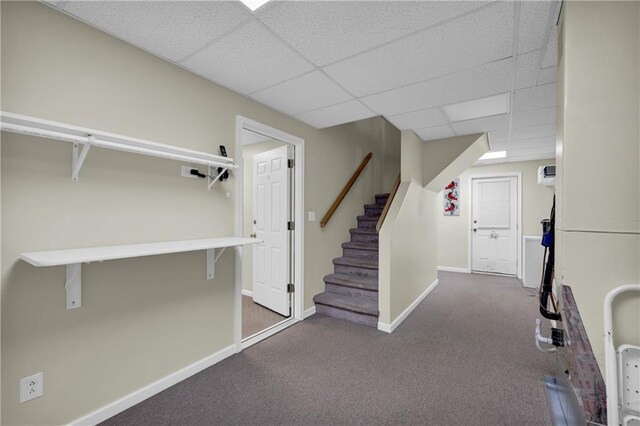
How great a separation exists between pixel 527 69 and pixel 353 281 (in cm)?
265

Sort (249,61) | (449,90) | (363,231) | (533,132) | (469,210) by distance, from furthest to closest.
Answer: (469,210) < (363,231) < (533,132) < (449,90) < (249,61)

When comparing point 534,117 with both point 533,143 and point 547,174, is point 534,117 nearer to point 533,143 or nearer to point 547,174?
point 533,143

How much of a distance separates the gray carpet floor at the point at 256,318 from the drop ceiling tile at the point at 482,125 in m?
3.15

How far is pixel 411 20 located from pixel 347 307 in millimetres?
2741

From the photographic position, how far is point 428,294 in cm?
434

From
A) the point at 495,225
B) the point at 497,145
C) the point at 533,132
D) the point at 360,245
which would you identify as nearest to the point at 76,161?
the point at 360,245

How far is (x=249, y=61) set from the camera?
1972 mm

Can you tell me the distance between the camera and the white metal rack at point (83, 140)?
1.25 m

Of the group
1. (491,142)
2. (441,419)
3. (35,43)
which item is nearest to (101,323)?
(35,43)

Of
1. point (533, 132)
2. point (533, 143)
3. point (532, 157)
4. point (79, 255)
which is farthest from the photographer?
point (532, 157)

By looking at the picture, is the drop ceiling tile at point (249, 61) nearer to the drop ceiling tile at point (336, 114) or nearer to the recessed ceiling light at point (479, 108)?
the drop ceiling tile at point (336, 114)

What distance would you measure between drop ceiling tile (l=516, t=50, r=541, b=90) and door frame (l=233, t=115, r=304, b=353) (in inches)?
81.8

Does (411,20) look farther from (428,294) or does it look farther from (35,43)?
(428,294)

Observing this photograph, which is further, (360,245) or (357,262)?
(360,245)
